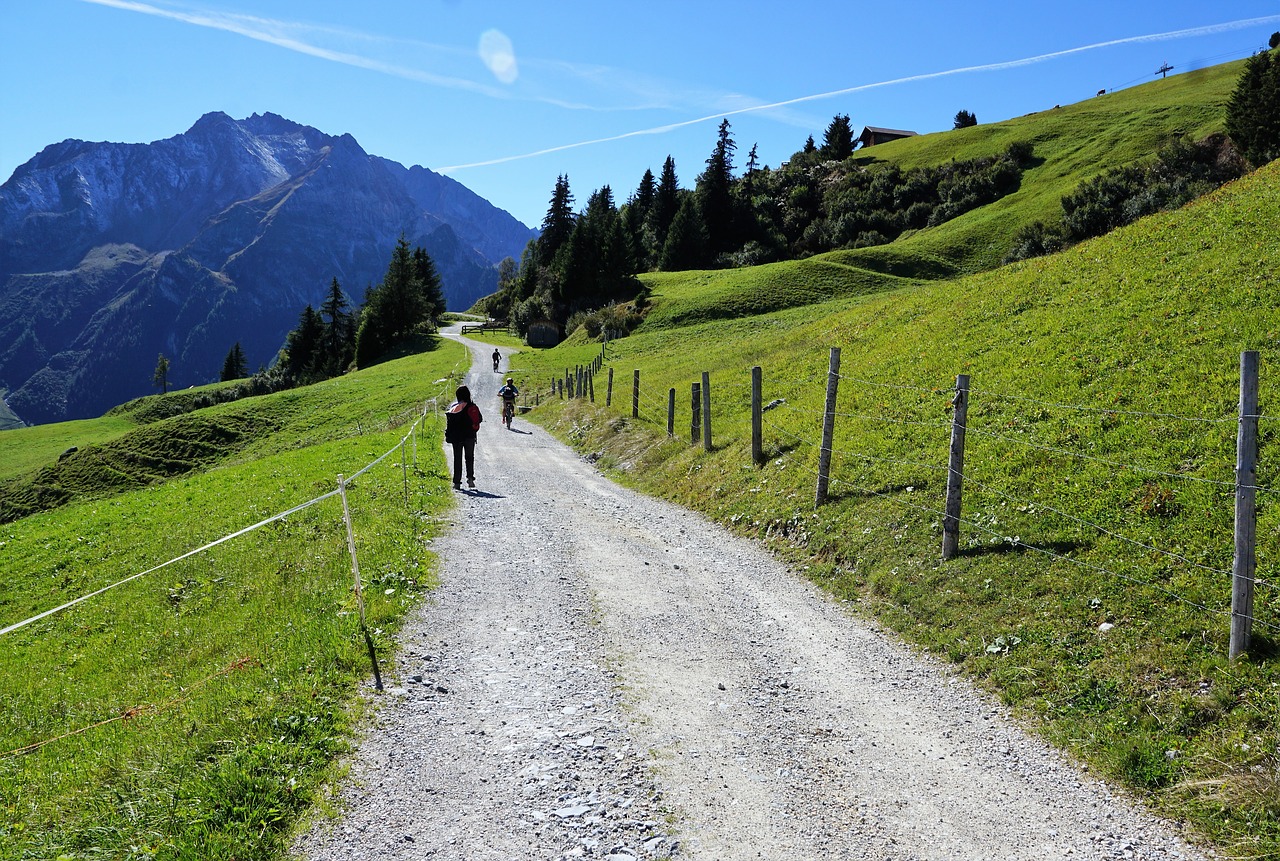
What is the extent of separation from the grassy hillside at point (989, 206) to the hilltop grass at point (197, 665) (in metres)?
47.7

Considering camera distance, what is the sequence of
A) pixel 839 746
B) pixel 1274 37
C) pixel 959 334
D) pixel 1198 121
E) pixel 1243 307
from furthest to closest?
pixel 1274 37, pixel 1198 121, pixel 959 334, pixel 1243 307, pixel 839 746

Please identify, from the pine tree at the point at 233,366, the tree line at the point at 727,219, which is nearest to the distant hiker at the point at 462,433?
the tree line at the point at 727,219

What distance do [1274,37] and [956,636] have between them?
153 meters

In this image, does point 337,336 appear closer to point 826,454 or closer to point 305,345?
point 305,345

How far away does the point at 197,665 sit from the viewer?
30.7 ft

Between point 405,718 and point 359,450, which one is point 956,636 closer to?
point 405,718

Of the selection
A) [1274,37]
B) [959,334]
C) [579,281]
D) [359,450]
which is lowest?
[359,450]

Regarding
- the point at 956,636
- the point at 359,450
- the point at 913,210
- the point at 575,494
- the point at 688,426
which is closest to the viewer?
the point at 956,636

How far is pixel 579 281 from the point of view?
89.4 m

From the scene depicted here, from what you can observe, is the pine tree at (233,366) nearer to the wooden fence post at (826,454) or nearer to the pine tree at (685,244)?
the pine tree at (685,244)

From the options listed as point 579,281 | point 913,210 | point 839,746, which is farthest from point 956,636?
point 913,210

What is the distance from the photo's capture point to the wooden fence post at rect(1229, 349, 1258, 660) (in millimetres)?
6426

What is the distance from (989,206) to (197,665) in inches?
3822

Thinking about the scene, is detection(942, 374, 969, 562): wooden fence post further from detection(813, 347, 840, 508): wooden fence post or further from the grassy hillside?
the grassy hillside
